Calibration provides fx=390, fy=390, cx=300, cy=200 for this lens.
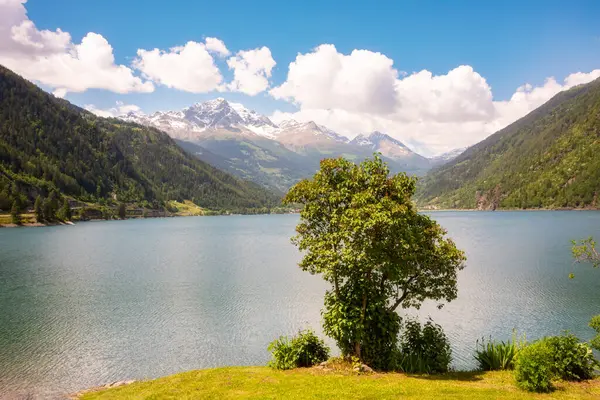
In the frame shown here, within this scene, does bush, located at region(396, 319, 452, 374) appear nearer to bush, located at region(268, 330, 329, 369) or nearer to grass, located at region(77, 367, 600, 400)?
grass, located at region(77, 367, 600, 400)

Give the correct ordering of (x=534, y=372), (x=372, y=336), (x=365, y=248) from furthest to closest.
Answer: (x=372, y=336) < (x=365, y=248) < (x=534, y=372)

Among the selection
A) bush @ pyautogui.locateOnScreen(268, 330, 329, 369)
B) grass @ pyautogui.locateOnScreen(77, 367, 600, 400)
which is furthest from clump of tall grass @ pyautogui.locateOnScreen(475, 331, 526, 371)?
bush @ pyautogui.locateOnScreen(268, 330, 329, 369)

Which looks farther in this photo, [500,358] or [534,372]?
[500,358]

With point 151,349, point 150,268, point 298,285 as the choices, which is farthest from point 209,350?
point 150,268

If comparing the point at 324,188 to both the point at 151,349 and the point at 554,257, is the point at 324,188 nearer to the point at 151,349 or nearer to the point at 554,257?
the point at 151,349

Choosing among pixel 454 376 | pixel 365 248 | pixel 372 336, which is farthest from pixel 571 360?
pixel 365 248

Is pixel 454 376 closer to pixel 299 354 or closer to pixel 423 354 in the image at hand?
pixel 423 354

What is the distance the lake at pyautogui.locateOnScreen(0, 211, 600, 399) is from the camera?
38.8 m

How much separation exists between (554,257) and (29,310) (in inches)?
4564

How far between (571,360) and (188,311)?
48852 millimetres

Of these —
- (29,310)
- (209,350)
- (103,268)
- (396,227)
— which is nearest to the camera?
(396,227)

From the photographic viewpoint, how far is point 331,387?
22.9m

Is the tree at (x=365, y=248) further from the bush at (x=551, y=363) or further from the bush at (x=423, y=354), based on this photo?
the bush at (x=551, y=363)

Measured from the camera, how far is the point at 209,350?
1674 inches
